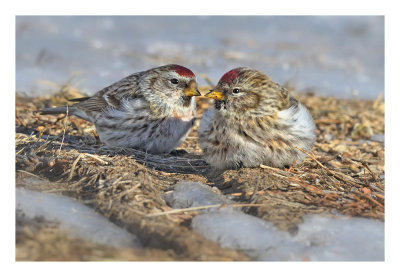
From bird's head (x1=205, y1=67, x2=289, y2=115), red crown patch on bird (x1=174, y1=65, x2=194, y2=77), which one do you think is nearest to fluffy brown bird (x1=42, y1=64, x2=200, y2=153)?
red crown patch on bird (x1=174, y1=65, x2=194, y2=77)

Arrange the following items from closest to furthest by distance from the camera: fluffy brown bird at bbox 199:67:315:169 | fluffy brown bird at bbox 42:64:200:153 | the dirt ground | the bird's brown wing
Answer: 1. the dirt ground
2. fluffy brown bird at bbox 199:67:315:169
3. fluffy brown bird at bbox 42:64:200:153
4. the bird's brown wing

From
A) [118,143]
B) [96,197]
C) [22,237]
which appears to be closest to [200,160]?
[118,143]

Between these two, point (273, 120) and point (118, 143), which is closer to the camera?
point (273, 120)

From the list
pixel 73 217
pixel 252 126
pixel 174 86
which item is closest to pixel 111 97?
pixel 174 86

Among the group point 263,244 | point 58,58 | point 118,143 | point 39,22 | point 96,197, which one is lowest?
point 263,244

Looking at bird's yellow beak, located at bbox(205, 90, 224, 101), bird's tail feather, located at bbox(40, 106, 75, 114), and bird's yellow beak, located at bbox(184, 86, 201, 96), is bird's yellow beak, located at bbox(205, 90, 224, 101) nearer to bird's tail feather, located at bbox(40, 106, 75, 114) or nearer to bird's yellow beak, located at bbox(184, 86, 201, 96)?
bird's yellow beak, located at bbox(184, 86, 201, 96)

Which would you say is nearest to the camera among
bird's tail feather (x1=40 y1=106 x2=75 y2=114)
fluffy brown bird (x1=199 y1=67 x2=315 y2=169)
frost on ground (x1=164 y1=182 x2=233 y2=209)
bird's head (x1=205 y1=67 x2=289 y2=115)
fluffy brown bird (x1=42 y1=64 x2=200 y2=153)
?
frost on ground (x1=164 y1=182 x2=233 y2=209)

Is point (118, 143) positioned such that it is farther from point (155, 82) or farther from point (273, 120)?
point (273, 120)
